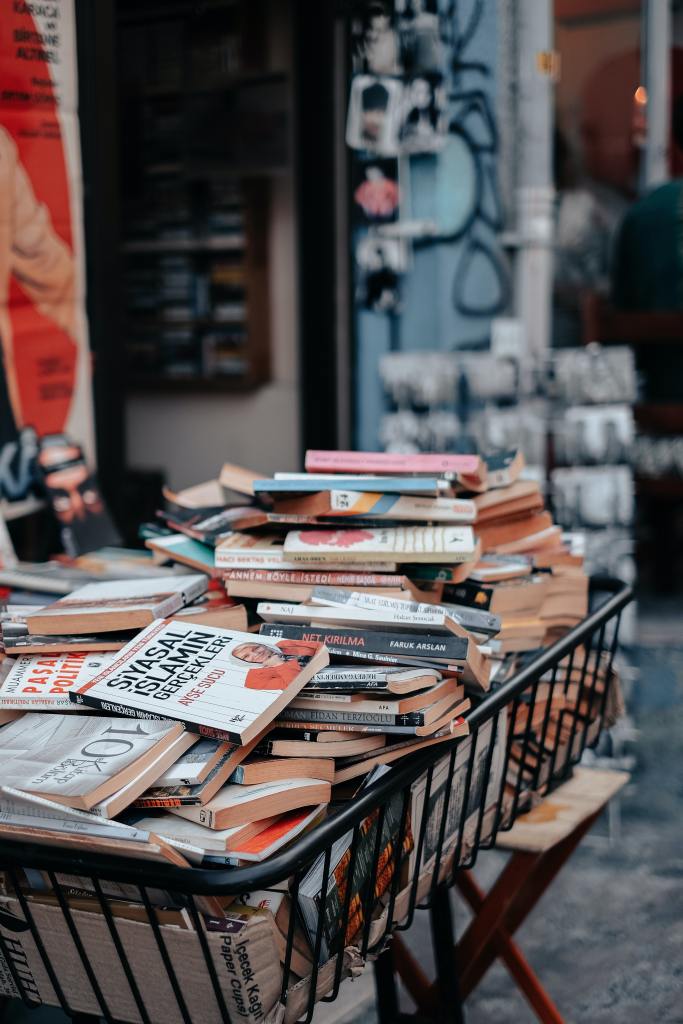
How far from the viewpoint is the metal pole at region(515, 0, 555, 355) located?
4402 mm

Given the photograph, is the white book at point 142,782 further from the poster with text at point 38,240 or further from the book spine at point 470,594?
the poster with text at point 38,240

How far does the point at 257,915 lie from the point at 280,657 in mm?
290

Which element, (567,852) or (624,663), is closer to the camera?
(567,852)

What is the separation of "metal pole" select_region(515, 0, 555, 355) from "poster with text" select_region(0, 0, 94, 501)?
2.20 metres

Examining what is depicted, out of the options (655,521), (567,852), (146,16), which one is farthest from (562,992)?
(146,16)

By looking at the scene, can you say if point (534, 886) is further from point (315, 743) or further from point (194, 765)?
point (194, 765)

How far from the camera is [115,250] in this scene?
2928 millimetres

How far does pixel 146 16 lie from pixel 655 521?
3219 millimetres

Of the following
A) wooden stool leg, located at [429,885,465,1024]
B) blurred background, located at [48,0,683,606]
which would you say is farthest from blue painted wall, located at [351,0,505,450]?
wooden stool leg, located at [429,885,465,1024]

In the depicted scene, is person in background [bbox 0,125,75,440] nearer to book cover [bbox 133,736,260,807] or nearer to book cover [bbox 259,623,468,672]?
book cover [bbox 259,623,468,672]

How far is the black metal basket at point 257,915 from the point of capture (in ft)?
3.58

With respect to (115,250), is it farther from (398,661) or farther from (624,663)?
(624,663)

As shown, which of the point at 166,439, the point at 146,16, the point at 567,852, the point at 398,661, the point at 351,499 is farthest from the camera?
the point at 166,439

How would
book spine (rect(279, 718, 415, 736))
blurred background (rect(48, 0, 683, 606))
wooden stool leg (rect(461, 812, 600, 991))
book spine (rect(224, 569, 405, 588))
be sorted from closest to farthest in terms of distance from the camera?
book spine (rect(279, 718, 415, 736)), book spine (rect(224, 569, 405, 588)), wooden stool leg (rect(461, 812, 600, 991)), blurred background (rect(48, 0, 683, 606))
